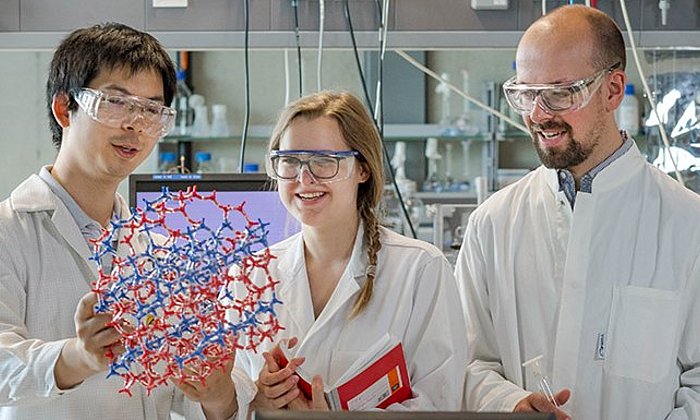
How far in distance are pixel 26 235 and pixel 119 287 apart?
0.44 meters

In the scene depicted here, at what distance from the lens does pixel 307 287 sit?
6.16 ft

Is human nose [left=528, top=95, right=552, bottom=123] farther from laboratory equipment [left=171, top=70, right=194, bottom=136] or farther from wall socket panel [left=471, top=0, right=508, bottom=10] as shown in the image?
laboratory equipment [left=171, top=70, right=194, bottom=136]

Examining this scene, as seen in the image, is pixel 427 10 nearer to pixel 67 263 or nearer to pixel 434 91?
pixel 67 263

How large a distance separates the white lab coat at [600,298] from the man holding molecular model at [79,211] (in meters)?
0.60

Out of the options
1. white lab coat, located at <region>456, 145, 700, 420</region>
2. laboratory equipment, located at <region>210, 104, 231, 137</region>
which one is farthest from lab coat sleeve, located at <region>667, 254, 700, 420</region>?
laboratory equipment, located at <region>210, 104, 231, 137</region>

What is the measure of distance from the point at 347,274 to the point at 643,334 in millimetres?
560

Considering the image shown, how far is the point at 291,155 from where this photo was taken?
1801 mm

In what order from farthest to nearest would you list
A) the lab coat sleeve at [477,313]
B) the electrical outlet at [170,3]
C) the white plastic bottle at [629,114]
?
the white plastic bottle at [629,114] → the electrical outlet at [170,3] → the lab coat sleeve at [477,313]

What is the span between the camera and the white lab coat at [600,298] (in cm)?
183

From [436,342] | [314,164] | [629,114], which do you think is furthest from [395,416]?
[629,114]

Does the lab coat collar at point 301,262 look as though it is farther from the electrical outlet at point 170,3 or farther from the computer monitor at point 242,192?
the electrical outlet at point 170,3

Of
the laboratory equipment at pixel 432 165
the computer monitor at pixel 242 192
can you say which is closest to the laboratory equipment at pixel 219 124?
the laboratory equipment at pixel 432 165

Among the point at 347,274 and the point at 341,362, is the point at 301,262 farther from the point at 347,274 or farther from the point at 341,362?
the point at 341,362

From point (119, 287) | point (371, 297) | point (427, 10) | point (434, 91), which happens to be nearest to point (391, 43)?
point (427, 10)
